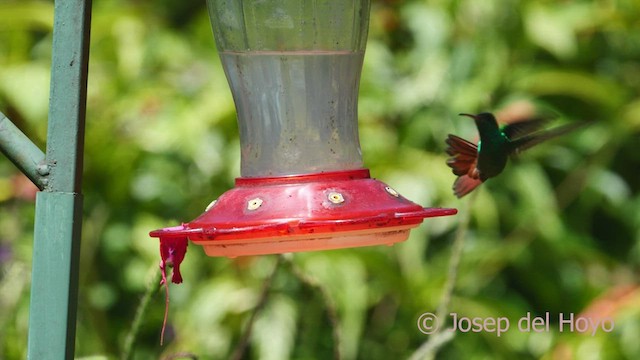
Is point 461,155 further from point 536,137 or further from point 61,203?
point 61,203

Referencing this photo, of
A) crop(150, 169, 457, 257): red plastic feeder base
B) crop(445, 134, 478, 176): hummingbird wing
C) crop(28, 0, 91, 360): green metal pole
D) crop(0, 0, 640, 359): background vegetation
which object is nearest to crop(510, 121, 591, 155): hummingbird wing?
crop(445, 134, 478, 176): hummingbird wing

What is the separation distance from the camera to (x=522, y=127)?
2.08m

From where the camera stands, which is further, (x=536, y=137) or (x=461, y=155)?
(x=536, y=137)

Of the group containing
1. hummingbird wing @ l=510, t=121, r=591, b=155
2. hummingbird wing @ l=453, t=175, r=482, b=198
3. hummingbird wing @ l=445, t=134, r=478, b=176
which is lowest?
hummingbird wing @ l=453, t=175, r=482, b=198

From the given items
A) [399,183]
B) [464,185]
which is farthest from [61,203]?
[399,183]

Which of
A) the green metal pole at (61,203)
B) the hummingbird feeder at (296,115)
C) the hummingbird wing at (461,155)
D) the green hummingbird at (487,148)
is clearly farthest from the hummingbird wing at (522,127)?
the green metal pole at (61,203)

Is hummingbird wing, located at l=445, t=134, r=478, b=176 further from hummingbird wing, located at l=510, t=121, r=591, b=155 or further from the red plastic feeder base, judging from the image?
the red plastic feeder base

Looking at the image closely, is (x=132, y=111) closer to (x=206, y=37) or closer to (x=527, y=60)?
(x=206, y=37)

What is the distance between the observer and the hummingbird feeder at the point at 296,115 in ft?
4.65

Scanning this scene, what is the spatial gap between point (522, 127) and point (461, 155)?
31 centimetres

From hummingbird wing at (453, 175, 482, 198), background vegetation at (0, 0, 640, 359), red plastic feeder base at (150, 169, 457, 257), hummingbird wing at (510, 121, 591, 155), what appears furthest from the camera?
background vegetation at (0, 0, 640, 359)

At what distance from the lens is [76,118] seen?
1.23 metres

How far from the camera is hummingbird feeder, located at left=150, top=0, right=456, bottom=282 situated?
55.8 inches

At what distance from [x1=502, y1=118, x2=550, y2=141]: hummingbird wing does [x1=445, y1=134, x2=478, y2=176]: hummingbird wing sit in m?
0.25
